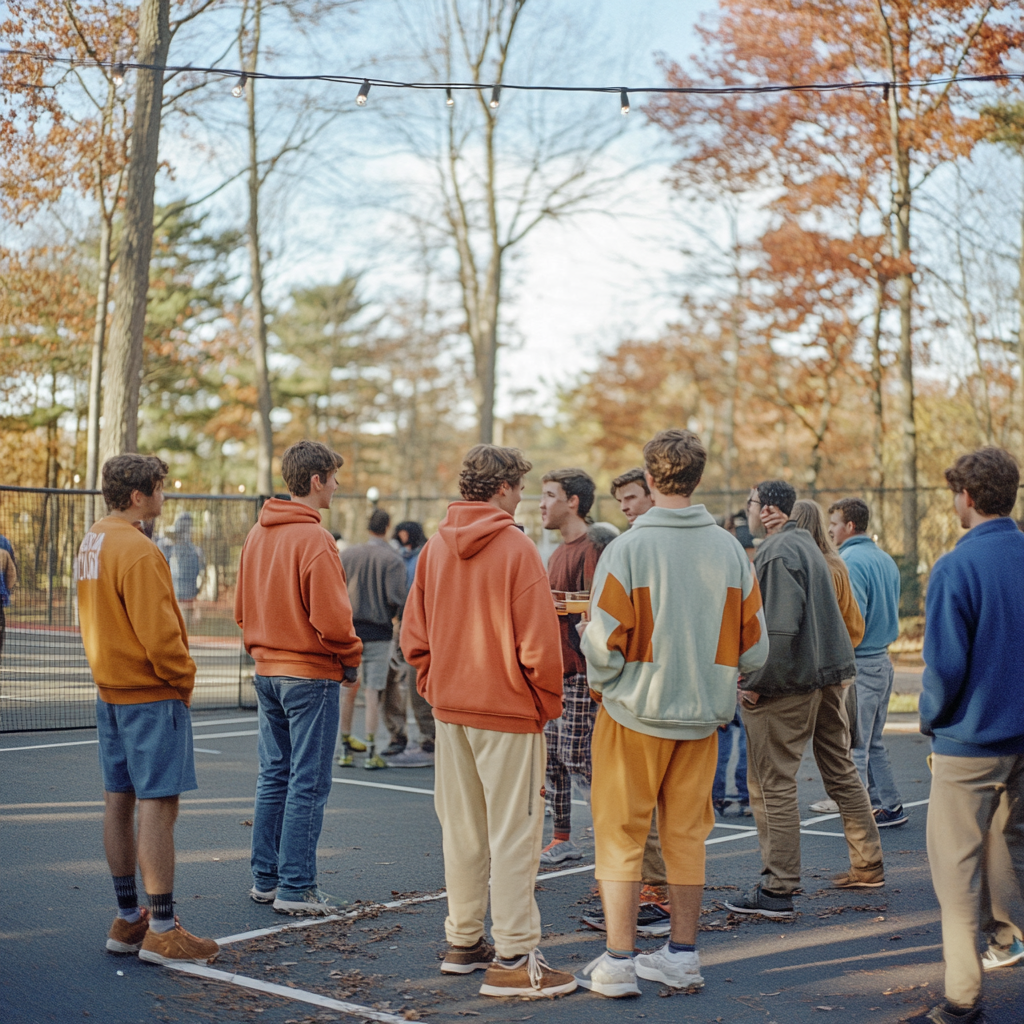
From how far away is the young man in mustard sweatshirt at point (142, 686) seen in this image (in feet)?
14.6

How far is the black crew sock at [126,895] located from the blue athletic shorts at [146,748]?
1.21 ft

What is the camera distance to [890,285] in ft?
60.8

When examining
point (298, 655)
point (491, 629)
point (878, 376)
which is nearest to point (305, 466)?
point (298, 655)

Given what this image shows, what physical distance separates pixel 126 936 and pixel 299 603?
1574 mm

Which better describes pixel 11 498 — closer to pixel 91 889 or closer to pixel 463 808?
pixel 91 889

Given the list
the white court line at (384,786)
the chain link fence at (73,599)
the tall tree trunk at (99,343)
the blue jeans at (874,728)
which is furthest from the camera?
the tall tree trunk at (99,343)

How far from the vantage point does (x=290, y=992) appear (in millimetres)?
4234

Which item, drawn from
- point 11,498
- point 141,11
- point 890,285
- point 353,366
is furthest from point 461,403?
point 11,498

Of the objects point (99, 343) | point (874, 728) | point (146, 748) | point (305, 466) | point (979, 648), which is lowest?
point (874, 728)

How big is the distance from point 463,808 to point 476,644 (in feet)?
2.14

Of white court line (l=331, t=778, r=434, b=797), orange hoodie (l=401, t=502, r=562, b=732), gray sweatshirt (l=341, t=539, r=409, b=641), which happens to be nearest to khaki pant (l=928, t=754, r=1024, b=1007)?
orange hoodie (l=401, t=502, r=562, b=732)

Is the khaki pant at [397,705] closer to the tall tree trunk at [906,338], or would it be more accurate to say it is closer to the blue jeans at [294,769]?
the blue jeans at [294,769]

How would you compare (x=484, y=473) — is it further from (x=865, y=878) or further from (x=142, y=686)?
(x=865, y=878)

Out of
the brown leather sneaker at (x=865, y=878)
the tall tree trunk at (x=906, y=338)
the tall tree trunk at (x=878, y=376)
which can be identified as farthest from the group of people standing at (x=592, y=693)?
the tall tree trunk at (x=878, y=376)
